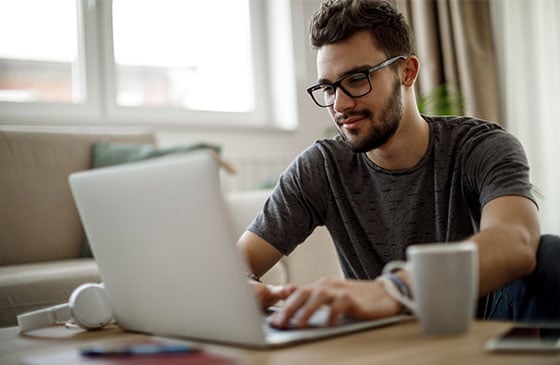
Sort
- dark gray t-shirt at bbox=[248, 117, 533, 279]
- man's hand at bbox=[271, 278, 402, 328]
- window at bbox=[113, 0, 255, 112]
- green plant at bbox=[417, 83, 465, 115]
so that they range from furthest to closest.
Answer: window at bbox=[113, 0, 255, 112], green plant at bbox=[417, 83, 465, 115], dark gray t-shirt at bbox=[248, 117, 533, 279], man's hand at bbox=[271, 278, 402, 328]

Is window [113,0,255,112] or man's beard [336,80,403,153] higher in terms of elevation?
window [113,0,255,112]

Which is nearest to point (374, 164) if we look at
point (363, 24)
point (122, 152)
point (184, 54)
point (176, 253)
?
point (363, 24)

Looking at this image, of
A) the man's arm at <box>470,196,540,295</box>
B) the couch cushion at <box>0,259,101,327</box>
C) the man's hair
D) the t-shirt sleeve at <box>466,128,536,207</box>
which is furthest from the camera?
the couch cushion at <box>0,259,101,327</box>

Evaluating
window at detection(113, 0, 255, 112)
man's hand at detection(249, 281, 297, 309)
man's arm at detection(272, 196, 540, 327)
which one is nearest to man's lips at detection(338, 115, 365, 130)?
man's arm at detection(272, 196, 540, 327)

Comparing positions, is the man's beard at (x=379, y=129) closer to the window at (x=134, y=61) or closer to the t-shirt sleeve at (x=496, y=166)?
the t-shirt sleeve at (x=496, y=166)

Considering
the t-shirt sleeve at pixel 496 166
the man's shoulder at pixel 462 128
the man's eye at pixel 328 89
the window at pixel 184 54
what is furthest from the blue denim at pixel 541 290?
the window at pixel 184 54

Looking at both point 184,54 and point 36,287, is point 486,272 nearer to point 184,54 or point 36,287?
point 36,287

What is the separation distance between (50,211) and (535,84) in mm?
2397

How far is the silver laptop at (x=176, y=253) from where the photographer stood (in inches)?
30.3

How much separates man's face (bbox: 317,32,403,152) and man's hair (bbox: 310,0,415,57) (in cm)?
2

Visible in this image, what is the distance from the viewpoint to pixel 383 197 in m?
1.48

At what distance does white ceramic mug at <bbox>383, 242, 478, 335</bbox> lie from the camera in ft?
2.60

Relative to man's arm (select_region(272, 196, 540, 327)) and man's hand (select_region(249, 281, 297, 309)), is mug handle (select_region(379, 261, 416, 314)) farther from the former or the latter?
man's hand (select_region(249, 281, 297, 309))

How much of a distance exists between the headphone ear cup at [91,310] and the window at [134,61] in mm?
2089
